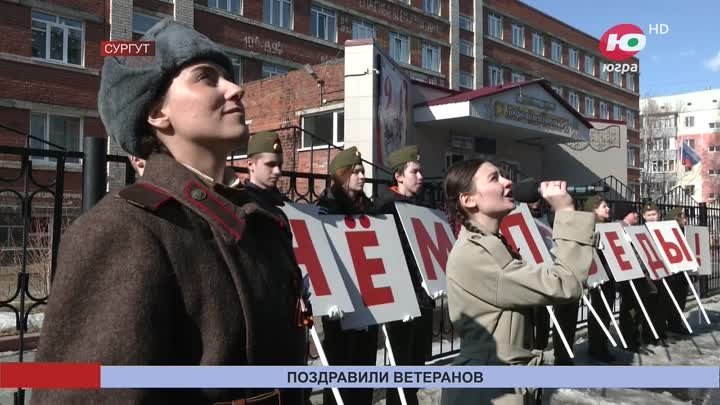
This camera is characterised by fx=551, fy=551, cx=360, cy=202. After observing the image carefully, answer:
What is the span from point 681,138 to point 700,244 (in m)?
56.8

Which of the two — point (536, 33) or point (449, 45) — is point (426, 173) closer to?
point (449, 45)

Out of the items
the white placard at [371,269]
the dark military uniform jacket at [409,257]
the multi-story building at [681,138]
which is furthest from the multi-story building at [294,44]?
the white placard at [371,269]

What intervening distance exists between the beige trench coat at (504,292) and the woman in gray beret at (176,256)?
1.14m

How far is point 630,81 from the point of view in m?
48.5

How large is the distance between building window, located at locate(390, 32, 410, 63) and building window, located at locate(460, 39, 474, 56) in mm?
4556

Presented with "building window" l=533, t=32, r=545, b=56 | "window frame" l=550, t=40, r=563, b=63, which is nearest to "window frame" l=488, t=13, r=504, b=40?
"building window" l=533, t=32, r=545, b=56

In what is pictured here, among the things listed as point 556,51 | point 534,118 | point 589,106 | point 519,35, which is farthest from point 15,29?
point 589,106

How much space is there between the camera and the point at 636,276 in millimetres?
6828

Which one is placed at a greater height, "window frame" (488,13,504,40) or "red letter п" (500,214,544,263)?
"window frame" (488,13,504,40)

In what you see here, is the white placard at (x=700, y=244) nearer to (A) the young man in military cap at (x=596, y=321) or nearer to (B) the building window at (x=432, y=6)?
(A) the young man in military cap at (x=596, y=321)

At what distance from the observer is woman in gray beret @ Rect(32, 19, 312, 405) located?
104 cm

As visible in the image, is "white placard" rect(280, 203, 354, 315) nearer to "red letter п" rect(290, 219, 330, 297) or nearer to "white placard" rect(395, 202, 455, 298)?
"red letter п" rect(290, 219, 330, 297)

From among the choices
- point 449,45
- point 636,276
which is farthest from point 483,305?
point 449,45

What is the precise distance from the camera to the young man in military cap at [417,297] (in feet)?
13.8
